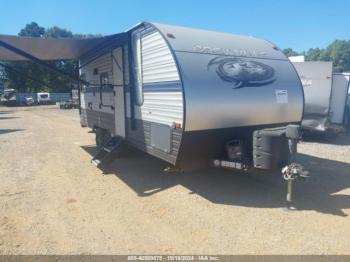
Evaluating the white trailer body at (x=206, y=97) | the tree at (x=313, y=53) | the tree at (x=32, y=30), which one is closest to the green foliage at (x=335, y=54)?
the tree at (x=313, y=53)

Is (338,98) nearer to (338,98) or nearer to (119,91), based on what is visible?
(338,98)

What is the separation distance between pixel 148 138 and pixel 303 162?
4374 millimetres

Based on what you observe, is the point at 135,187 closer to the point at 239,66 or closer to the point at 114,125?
the point at 114,125

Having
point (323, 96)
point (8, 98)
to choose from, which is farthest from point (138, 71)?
point (8, 98)

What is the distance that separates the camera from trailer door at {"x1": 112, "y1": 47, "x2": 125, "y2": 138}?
731 cm

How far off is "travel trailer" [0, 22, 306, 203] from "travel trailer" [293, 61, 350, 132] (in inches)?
196

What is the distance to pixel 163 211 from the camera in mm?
5270

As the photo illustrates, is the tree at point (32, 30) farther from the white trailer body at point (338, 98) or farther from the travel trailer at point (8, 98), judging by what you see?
the white trailer body at point (338, 98)

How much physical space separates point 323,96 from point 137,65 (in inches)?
291

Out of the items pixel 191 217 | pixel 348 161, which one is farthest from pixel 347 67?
pixel 191 217

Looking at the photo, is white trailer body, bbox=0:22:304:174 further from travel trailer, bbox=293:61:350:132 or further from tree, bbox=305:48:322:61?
tree, bbox=305:48:322:61

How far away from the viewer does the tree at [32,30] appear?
8331 cm

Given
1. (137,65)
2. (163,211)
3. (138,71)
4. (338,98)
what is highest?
(137,65)

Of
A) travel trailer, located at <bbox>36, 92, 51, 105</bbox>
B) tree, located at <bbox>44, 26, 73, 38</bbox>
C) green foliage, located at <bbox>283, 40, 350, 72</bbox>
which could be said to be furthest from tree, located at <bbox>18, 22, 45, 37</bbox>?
green foliage, located at <bbox>283, 40, 350, 72</bbox>
